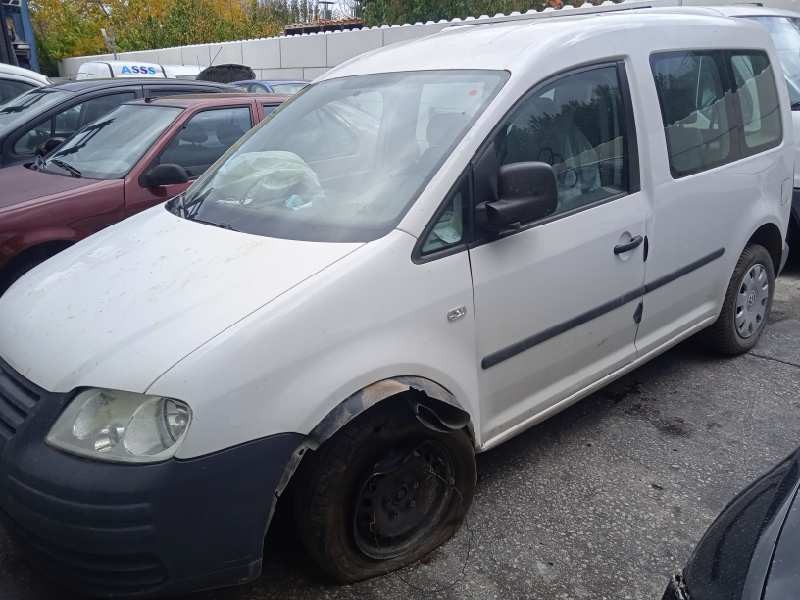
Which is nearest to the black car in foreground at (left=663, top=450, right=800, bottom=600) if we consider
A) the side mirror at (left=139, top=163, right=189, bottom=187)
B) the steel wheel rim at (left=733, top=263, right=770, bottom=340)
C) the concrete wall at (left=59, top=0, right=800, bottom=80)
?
the steel wheel rim at (left=733, top=263, right=770, bottom=340)

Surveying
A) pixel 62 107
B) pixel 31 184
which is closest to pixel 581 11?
pixel 31 184

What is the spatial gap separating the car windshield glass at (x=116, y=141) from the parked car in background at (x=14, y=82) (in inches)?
148

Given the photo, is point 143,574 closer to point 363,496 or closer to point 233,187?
point 363,496

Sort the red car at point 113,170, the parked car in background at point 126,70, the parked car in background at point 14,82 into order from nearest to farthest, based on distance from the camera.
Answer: the red car at point 113,170, the parked car in background at point 14,82, the parked car in background at point 126,70

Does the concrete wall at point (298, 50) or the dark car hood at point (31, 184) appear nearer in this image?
the dark car hood at point (31, 184)

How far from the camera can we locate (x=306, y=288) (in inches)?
89.0

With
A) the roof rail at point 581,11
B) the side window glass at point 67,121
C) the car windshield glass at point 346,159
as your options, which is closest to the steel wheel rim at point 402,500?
the car windshield glass at point 346,159

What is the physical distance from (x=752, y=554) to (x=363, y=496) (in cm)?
123

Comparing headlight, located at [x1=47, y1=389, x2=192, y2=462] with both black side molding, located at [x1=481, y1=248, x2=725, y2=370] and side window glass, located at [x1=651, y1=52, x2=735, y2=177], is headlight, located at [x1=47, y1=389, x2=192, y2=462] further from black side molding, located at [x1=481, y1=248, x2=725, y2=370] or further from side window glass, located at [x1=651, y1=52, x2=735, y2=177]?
side window glass, located at [x1=651, y1=52, x2=735, y2=177]

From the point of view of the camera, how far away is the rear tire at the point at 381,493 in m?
2.30

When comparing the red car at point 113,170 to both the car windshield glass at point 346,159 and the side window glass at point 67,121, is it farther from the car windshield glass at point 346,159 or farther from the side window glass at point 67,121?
the car windshield glass at point 346,159

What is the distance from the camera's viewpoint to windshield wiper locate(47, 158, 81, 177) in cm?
501

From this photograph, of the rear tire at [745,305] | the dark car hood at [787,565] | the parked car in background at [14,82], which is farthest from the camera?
the parked car in background at [14,82]

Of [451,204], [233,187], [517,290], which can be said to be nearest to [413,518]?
[517,290]
